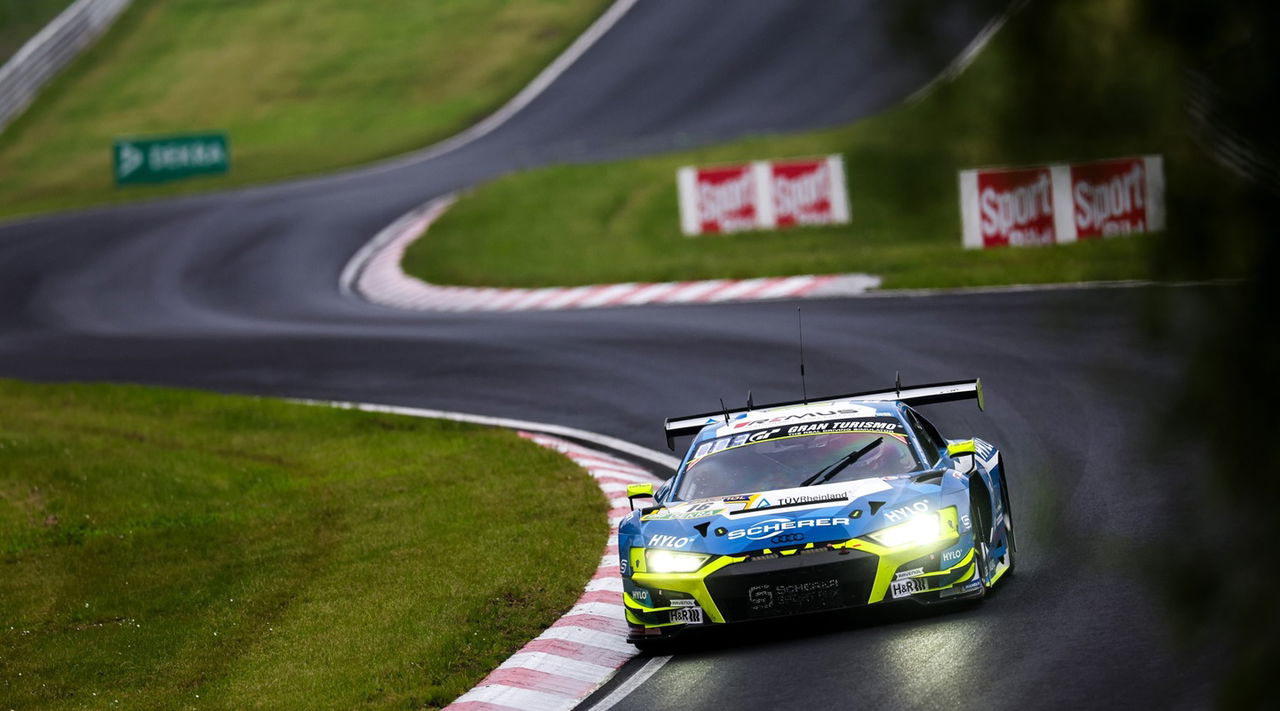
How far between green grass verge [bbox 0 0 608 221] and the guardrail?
1.45ft

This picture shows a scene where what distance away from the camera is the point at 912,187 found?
3.03m

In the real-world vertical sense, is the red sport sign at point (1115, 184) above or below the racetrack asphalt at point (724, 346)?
above

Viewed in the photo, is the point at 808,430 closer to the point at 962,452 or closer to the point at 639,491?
the point at 962,452

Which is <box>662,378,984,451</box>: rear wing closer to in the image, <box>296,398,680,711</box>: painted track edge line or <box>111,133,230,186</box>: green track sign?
<box>296,398,680,711</box>: painted track edge line

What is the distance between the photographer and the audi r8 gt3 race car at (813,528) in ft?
30.8

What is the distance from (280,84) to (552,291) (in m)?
29.8

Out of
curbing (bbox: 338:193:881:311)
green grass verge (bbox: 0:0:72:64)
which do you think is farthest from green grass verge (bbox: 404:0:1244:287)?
green grass verge (bbox: 0:0:72:64)

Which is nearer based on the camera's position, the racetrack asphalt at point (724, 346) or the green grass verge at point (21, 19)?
the racetrack asphalt at point (724, 346)

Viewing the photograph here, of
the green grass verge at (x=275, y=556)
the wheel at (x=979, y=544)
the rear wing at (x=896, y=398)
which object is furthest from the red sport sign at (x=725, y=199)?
the wheel at (x=979, y=544)

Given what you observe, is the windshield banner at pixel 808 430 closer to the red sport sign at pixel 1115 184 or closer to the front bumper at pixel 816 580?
the front bumper at pixel 816 580

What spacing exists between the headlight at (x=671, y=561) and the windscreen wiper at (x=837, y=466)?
1072mm

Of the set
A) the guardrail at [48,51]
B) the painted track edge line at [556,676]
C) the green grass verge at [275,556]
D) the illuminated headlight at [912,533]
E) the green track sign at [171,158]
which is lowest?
the green grass verge at [275,556]

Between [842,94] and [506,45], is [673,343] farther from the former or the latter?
[506,45]

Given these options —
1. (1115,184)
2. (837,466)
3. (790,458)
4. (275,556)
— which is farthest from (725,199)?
(1115,184)
